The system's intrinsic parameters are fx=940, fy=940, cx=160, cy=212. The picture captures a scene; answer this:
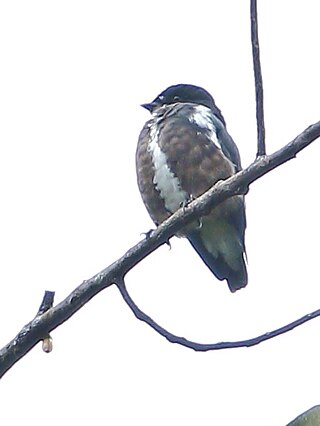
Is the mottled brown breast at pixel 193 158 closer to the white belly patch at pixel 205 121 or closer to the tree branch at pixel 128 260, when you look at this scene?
the white belly patch at pixel 205 121

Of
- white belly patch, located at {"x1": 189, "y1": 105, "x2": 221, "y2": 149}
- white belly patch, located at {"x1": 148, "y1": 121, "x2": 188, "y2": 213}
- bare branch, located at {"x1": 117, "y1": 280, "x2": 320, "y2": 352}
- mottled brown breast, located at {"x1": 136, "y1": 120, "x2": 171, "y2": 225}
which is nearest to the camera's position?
bare branch, located at {"x1": 117, "y1": 280, "x2": 320, "y2": 352}

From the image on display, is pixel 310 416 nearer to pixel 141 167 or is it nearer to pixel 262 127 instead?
pixel 262 127

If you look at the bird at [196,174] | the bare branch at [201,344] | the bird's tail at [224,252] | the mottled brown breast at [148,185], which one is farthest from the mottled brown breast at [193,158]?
the bare branch at [201,344]

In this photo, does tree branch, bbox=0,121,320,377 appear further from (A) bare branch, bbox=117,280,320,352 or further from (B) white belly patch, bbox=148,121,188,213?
(B) white belly patch, bbox=148,121,188,213

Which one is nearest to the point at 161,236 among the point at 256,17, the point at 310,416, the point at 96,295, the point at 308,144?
the point at 96,295

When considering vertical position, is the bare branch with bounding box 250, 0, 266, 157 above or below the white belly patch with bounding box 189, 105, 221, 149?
below

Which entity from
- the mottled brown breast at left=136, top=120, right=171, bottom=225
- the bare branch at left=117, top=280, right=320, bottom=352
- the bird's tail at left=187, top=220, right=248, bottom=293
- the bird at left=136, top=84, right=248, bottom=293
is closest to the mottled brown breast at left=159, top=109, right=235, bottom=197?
the bird at left=136, top=84, right=248, bottom=293

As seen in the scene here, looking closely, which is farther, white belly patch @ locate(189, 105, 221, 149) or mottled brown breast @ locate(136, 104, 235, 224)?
white belly patch @ locate(189, 105, 221, 149)

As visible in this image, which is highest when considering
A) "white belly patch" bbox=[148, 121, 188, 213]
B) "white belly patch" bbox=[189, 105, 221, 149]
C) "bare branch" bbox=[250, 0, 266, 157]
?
"white belly patch" bbox=[189, 105, 221, 149]
